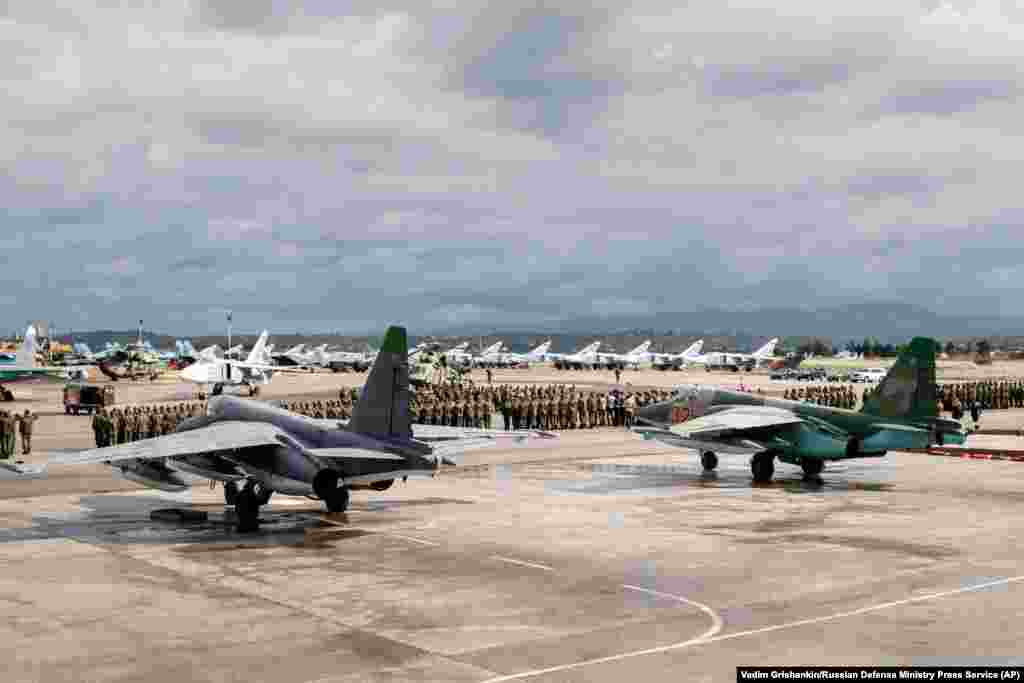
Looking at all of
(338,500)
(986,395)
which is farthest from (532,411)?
(986,395)

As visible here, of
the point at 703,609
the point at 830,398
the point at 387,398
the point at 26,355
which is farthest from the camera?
the point at 26,355

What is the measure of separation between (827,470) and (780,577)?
56.4ft

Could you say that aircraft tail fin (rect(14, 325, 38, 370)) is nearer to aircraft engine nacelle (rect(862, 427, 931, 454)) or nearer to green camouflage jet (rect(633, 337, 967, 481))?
green camouflage jet (rect(633, 337, 967, 481))

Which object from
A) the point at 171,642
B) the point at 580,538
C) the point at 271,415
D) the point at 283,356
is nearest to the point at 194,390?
the point at 283,356

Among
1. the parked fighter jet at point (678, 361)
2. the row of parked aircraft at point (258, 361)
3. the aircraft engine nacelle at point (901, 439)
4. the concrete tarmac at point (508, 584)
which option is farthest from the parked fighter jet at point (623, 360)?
the concrete tarmac at point (508, 584)

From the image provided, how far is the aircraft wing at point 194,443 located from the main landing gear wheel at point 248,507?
0.86m

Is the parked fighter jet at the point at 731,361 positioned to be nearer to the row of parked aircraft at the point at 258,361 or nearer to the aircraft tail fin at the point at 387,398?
the row of parked aircraft at the point at 258,361

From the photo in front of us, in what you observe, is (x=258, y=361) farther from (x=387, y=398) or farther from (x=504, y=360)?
(x=504, y=360)

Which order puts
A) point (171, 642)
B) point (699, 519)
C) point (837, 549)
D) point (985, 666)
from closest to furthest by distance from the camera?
point (985, 666), point (171, 642), point (837, 549), point (699, 519)

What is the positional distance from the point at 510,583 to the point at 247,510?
687 cm

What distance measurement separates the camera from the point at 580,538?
18.9 meters

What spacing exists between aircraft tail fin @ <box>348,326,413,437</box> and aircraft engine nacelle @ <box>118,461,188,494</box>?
3889mm

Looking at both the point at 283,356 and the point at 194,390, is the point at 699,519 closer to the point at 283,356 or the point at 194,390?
the point at 194,390

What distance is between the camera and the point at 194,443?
65.4ft
